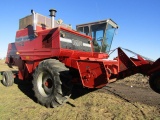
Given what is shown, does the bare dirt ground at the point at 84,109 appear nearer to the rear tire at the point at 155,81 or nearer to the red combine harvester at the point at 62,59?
the red combine harvester at the point at 62,59

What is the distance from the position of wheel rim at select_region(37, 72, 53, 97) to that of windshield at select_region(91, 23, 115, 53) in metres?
3.09

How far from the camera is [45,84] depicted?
6051mm

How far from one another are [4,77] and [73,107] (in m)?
4.47

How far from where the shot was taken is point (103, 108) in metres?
5.61

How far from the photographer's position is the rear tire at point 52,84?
5426 millimetres

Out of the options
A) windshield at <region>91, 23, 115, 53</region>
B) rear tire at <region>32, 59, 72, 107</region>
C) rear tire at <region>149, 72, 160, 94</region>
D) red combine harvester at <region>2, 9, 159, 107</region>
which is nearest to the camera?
rear tire at <region>149, 72, 160, 94</region>

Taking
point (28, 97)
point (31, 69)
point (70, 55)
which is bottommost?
point (28, 97)

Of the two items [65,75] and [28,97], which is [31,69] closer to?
[28,97]

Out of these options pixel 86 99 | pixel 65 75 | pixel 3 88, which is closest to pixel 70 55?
pixel 65 75

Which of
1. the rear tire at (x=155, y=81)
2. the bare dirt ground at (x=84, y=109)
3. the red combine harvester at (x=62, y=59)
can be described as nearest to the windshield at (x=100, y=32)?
the red combine harvester at (x=62, y=59)

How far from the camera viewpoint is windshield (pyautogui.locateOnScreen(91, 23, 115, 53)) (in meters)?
8.45

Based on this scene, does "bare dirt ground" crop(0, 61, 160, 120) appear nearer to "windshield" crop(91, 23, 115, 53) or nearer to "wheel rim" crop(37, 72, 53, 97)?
"wheel rim" crop(37, 72, 53, 97)

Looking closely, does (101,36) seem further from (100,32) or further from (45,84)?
(45,84)

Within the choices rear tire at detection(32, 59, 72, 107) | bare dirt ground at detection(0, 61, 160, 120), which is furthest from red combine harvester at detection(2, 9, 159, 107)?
bare dirt ground at detection(0, 61, 160, 120)
